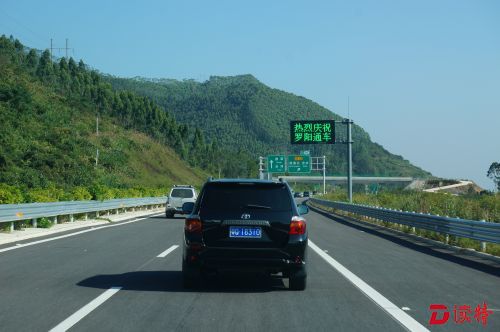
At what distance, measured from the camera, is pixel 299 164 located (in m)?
64.9

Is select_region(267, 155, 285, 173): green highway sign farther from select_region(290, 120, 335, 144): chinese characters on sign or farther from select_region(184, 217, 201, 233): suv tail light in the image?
select_region(184, 217, 201, 233): suv tail light

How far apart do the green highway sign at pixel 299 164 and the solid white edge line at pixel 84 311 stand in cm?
5544

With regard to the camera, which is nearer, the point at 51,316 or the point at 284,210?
the point at 51,316

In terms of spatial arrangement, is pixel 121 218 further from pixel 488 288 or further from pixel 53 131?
pixel 53 131

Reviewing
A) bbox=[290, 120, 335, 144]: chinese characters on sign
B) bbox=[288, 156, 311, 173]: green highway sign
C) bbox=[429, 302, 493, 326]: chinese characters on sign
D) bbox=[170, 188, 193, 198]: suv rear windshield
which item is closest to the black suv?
bbox=[429, 302, 493, 326]: chinese characters on sign

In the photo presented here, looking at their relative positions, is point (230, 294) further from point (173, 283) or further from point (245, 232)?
point (173, 283)

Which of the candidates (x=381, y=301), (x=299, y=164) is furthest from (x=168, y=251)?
(x=299, y=164)

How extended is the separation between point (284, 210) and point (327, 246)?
30.2 ft

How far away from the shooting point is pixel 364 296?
9297 millimetres

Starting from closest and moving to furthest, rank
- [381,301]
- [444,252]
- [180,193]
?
[381,301] → [444,252] → [180,193]

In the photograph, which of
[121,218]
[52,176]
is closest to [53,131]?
[52,176]

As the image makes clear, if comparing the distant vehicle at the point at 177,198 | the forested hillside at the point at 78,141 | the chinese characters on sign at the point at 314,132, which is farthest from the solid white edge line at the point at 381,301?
the chinese characters on sign at the point at 314,132

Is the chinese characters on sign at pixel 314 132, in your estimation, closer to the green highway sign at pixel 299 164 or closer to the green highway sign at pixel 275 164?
the green highway sign at pixel 299 164

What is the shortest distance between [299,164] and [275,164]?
103 inches
